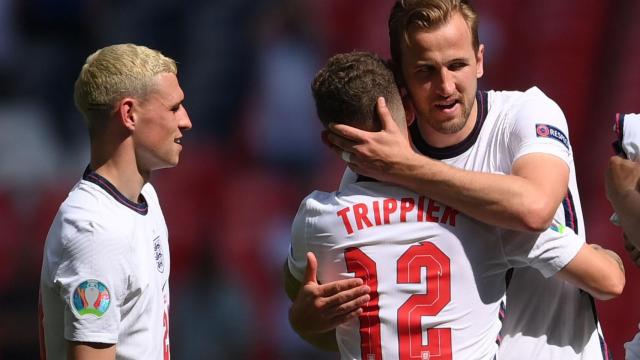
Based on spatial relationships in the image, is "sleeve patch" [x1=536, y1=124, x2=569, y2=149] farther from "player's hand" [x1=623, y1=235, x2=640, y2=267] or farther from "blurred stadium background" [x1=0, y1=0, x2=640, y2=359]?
"blurred stadium background" [x1=0, y1=0, x2=640, y2=359]

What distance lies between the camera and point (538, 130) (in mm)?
2932

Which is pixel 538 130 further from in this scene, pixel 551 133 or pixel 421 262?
pixel 421 262

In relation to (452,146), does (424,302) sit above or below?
below

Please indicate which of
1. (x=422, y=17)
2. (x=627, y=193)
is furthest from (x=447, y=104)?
(x=627, y=193)

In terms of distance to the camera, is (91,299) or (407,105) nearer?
(91,299)

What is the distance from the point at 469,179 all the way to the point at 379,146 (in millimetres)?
257

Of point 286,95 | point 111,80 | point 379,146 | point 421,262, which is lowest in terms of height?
point 421,262

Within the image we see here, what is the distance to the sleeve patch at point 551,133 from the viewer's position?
2920mm

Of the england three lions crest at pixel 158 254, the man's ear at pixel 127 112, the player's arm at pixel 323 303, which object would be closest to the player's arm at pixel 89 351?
the england three lions crest at pixel 158 254

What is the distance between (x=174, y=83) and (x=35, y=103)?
3.76 metres

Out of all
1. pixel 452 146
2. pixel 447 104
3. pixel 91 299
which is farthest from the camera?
pixel 452 146

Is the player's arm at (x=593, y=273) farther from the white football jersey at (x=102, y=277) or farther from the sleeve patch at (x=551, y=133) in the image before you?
the white football jersey at (x=102, y=277)

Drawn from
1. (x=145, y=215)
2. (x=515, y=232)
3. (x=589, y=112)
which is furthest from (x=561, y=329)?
(x=589, y=112)

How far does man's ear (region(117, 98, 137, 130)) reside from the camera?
10.1ft
